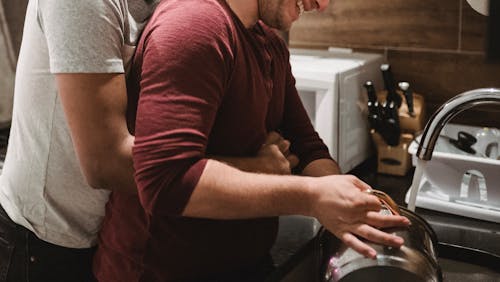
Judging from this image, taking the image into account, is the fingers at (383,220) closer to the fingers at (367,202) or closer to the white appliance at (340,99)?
the fingers at (367,202)

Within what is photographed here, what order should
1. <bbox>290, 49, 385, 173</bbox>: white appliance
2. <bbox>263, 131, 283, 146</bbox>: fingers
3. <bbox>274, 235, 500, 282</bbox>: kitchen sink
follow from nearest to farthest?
<bbox>263, 131, 283, 146</bbox>: fingers, <bbox>274, 235, 500, 282</bbox>: kitchen sink, <bbox>290, 49, 385, 173</bbox>: white appliance

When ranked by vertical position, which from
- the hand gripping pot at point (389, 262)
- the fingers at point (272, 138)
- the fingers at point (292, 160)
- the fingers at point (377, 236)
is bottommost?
the hand gripping pot at point (389, 262)

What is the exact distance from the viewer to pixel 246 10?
1029mm

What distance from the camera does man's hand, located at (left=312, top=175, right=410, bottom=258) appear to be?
2.98ft

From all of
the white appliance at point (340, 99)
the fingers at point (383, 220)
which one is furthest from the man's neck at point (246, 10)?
the white appliance at point (340, 99)

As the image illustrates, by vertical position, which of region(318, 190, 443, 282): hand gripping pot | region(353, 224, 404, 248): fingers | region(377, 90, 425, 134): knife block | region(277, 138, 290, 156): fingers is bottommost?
region(377, 90, 425, 134): knife block

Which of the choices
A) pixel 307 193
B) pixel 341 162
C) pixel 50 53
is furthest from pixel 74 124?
pixel 341 162

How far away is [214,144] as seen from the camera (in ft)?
3.34

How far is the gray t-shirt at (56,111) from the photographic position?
3.11 feet

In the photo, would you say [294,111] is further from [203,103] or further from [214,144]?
[203,103]

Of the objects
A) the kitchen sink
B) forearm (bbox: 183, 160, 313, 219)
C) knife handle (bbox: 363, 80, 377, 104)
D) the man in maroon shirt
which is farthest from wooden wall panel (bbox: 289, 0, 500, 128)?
forearm (bbox: 183, 160, 313, 219)

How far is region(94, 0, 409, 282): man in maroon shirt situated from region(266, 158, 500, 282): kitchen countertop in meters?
0.10

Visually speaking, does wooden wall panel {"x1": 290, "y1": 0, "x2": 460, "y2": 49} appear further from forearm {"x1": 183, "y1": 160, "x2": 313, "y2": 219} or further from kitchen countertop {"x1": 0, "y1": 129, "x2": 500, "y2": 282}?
forearm {"x1": 183, "y1": 160, "x2": 313, "y2": 219}

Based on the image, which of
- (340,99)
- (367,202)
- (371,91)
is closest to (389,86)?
(371,91)
